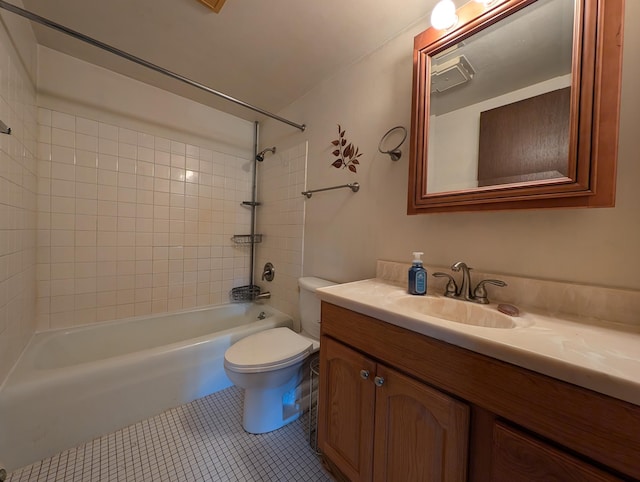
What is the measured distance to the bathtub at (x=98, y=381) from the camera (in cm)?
104

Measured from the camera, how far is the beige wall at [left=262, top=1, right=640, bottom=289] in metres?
0.72

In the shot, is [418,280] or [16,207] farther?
[16,207]

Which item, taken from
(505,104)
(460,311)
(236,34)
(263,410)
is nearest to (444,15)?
(505,104)

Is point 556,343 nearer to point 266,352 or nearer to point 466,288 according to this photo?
point 466,288

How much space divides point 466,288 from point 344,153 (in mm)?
1074

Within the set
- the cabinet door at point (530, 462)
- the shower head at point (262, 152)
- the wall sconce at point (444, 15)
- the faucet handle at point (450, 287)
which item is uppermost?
the wall sconce at point (444, 15)

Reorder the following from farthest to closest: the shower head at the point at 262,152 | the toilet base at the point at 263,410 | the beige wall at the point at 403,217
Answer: the shower head at the point at 262,152 → the toilet base at the point at 263,410 → the beige wall at the point at 403,217

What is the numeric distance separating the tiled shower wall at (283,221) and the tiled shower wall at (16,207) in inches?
58.2

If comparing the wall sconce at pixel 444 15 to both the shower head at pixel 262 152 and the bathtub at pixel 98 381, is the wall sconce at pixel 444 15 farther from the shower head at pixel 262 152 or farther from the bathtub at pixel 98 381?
the bathtub at pixel 98 381

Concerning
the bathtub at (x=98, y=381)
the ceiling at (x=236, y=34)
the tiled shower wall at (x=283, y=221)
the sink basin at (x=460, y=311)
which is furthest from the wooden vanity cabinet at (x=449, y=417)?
the ceiling at (x=236, y=34)

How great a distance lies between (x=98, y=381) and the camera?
47.3 inches

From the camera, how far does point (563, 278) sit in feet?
2.68

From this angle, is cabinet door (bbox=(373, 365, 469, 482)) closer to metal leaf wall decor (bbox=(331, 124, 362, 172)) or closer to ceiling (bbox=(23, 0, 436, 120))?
metal leaf wall decor (bbox=(331, 124, 362, 172))

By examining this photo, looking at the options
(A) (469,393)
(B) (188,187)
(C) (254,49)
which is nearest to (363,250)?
(A) (469,393)
